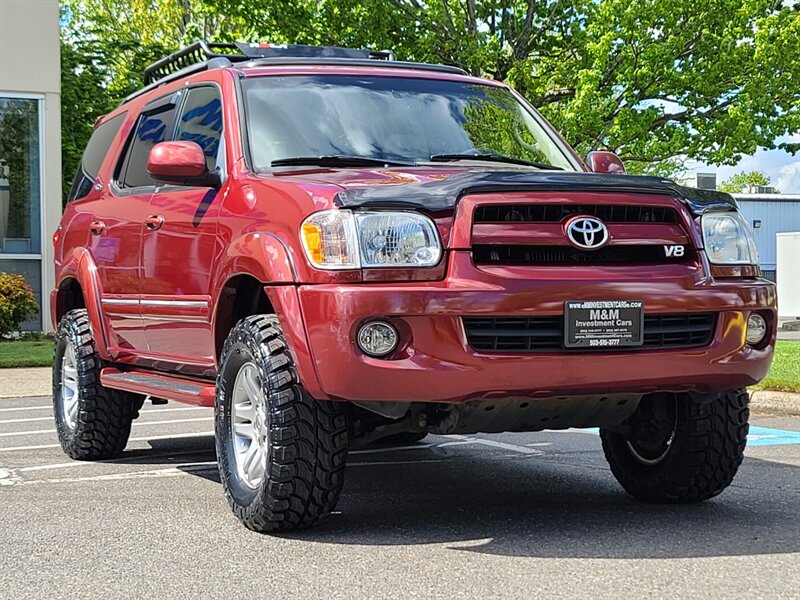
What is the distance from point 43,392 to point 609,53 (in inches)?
540

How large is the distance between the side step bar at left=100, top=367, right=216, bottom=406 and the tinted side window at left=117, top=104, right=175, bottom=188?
1.07 metres

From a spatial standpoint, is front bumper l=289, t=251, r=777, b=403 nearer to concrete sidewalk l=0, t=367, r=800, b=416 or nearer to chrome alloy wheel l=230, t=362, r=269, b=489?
chrome alloy wheel l=230, t=362, r=269, b=489

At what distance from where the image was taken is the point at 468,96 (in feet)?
22.0

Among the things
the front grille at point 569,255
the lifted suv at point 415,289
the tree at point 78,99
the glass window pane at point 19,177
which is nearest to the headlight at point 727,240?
the lifted suv at point 415,289

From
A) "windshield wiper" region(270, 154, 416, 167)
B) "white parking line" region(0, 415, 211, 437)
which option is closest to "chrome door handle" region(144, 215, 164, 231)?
"windshield wiper" region(270, 154, 416, 167)

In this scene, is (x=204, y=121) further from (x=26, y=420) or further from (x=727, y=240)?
(x=26, y=420)

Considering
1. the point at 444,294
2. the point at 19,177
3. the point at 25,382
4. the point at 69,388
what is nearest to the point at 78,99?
the point at 19,177

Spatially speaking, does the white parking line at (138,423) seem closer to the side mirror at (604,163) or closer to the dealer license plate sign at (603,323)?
the side mirror at (604,163)

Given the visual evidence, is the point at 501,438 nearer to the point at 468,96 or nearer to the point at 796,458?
the point at 796,458

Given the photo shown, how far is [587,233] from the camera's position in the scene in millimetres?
4926

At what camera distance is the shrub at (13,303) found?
17.8m

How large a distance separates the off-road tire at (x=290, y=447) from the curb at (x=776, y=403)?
6309 mm

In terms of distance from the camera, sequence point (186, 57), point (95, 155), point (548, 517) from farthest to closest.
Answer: point (95, 155) < point (186, 57) < point (548, 517)

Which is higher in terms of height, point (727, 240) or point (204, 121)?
point (204, 121)
